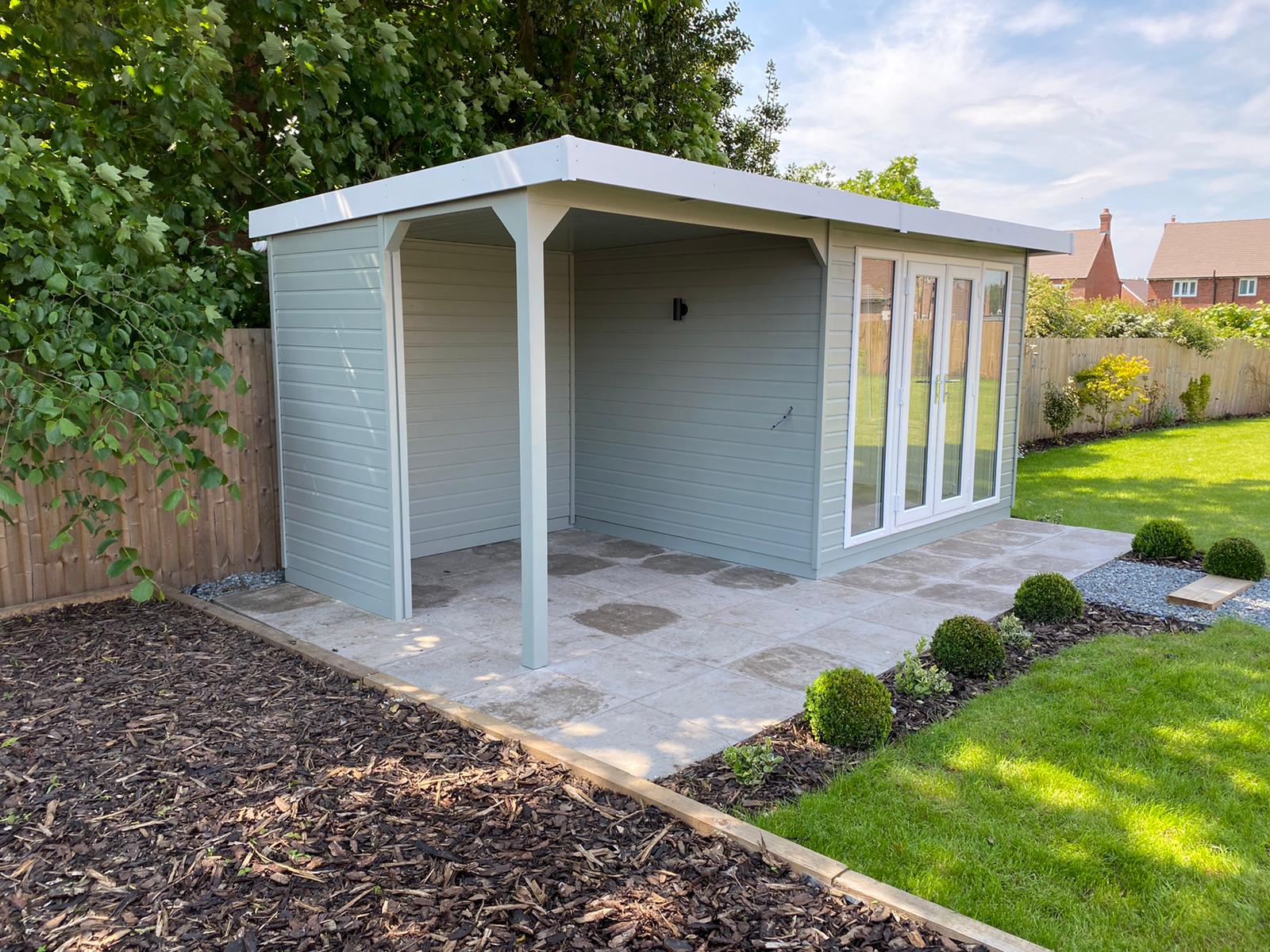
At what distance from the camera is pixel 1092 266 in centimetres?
4100

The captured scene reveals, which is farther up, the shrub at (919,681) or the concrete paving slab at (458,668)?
the shrub at (919,681)

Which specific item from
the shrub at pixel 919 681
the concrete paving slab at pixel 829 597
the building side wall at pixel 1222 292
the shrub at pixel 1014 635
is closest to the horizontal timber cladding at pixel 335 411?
the concrete paving slab at pixel 829 597

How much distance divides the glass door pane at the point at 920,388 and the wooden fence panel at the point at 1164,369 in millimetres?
3723

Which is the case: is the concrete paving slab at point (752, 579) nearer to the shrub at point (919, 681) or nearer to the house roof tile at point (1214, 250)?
the shrub at point (919, 681)

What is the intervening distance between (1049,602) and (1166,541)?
81.1 inches

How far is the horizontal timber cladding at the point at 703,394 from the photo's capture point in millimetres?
6031

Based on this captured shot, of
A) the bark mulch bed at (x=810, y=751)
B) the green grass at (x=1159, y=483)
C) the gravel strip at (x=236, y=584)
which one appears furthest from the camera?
the green grass at (x=1159, y=483)

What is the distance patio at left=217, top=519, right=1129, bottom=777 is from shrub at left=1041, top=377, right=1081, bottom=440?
6415 millimetres

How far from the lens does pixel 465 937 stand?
2.37m

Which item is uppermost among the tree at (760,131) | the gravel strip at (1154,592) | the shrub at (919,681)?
the tree at (760,131)

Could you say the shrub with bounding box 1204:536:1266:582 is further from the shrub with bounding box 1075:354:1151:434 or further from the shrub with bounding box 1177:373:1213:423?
the shrub with bounding box 1177:373:1213:423

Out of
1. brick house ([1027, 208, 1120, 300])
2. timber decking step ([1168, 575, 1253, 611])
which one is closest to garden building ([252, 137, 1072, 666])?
timber decking step ([1168, 575, 1253, 611])

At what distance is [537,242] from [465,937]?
2812mm

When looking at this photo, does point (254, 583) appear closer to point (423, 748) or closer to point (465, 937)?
point (423, 748)
